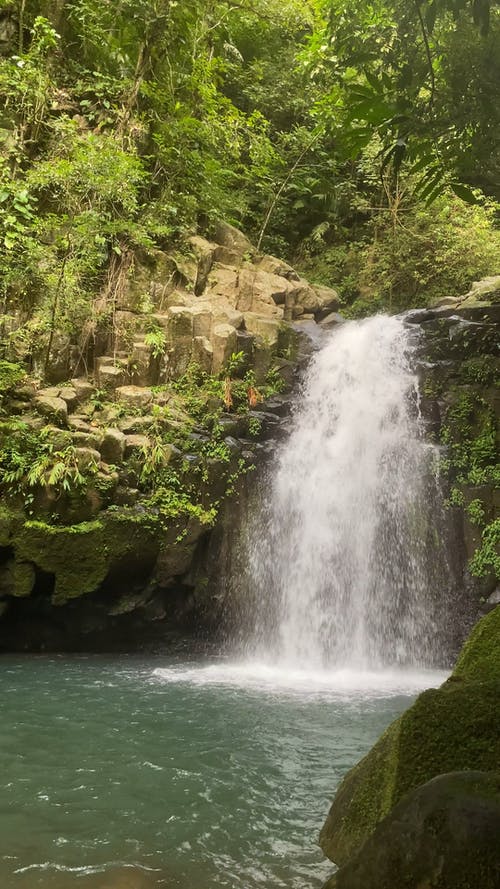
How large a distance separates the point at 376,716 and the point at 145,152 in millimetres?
13353

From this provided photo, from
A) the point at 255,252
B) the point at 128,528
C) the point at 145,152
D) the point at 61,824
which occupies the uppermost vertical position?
the point at 145,152

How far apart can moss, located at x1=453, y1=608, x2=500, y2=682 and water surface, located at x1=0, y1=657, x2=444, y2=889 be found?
1.42 metres

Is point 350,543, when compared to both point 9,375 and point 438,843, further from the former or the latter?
point 438,843

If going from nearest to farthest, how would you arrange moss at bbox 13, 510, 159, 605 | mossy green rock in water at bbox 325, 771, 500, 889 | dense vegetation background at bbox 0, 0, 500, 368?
mossy green rock in water at bbox 325, 771, 500, 889 < moss at bbox 13, 510, 159, 605 < dense vegetation background at bbox 0, 0, 500, 368

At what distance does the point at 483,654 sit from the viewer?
144 inches

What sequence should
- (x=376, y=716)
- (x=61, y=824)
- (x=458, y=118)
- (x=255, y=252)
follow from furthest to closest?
(x=255, y=252), (x=376, y=716), (x=61, y=824), (x=458, y=118)

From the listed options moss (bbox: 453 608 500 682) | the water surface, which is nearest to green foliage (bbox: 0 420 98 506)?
the water surface

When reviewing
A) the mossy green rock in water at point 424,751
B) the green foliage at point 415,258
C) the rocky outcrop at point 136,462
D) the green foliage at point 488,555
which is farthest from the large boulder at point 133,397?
the mossy green rock in water at point 424,751

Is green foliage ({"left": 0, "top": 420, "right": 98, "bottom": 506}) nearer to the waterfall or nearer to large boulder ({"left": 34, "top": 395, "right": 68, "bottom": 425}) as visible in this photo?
large boulder ({"left": 34, "top": 395, "right": 68, "bottom": 425})

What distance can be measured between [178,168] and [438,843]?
15.2m

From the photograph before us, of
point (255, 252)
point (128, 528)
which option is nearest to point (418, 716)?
point (128, 528)

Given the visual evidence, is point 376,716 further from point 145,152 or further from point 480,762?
point 145,152

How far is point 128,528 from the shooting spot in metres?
9.86

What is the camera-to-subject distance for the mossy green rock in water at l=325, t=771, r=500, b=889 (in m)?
2.03
